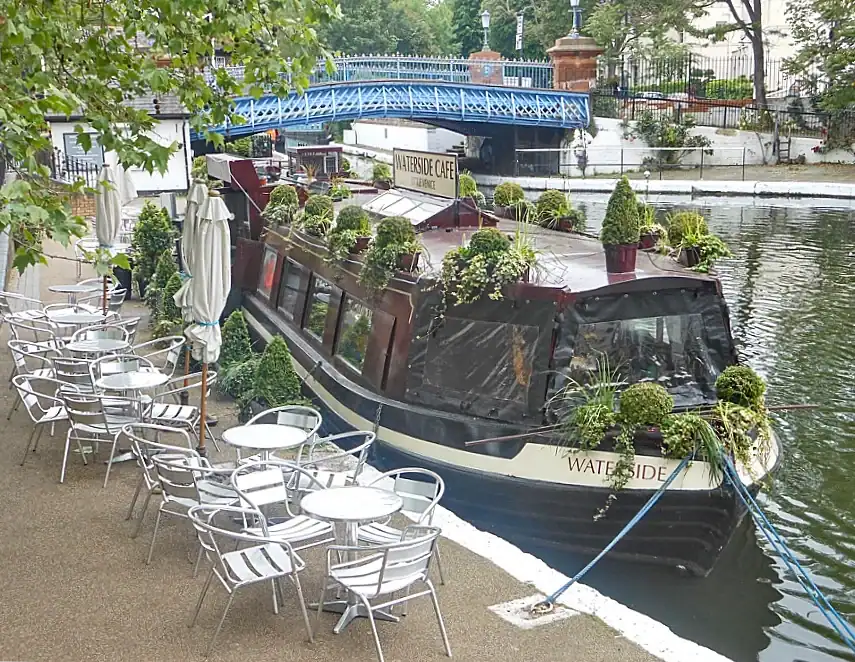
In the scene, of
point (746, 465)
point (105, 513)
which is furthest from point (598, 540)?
point (105, 513)

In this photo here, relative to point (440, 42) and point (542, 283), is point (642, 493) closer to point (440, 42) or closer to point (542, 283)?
point (542, 283)

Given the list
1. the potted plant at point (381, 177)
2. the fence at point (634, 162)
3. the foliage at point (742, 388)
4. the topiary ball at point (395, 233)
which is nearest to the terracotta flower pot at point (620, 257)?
the foliage at point (742, 388)

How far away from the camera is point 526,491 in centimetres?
997

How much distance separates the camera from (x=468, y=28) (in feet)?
263

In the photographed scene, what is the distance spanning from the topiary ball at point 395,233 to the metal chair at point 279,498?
3860 millimetres

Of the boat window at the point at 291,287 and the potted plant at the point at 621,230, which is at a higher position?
the potted plant at the point at 621,230

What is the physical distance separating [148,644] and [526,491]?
4446 millimetres

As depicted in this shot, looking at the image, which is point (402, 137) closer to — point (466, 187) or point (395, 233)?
point (466, 187)

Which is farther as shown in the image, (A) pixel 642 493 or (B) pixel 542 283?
(B) pixel 542 283

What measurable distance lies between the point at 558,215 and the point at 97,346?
6090 mm

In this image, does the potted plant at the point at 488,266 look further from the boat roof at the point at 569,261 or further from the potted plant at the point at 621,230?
the potted plant at the point at 621,230

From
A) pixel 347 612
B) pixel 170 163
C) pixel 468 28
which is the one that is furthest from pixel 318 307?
pixel 468 28

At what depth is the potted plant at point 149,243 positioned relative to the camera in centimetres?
1880

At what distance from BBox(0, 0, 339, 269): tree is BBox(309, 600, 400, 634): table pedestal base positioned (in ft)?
9.76
